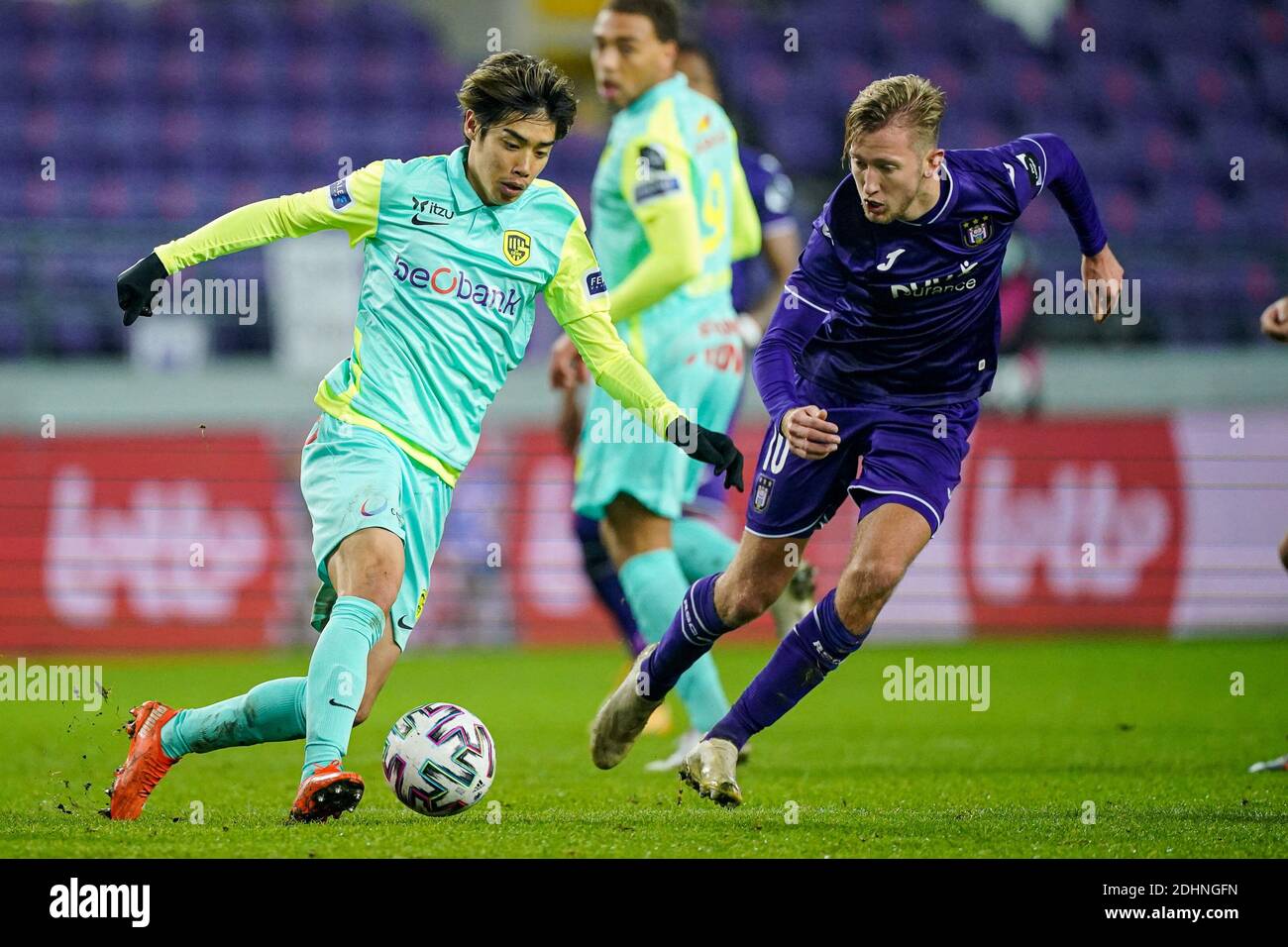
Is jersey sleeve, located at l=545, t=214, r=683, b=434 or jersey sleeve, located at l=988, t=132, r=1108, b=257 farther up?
jersey sleeve, located at l=988, t=132, r=1108, b=257

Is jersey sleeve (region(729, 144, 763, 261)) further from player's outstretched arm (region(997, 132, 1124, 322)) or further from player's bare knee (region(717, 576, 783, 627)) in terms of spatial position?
player's bare knee (region(717, 576, 783, 627))

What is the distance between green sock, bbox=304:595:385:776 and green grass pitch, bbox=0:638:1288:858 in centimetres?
25

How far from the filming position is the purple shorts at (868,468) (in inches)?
191

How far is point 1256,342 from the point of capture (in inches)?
531

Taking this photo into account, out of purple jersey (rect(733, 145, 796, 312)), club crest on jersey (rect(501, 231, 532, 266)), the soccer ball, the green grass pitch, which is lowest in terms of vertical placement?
the green grass pitch

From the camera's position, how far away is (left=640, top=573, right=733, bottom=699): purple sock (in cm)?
505

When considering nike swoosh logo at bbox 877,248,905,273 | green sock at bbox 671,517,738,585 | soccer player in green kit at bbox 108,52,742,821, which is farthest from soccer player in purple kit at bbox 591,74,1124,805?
green sock at bbox 671,517,738,585

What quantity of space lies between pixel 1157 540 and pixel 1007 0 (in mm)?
8627

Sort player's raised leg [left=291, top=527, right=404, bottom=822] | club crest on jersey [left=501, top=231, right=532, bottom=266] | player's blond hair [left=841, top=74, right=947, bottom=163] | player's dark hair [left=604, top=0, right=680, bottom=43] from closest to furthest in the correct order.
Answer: player's raised leg [left=291, top=527, right=404, bottom=822]
player's blond hair [left=841, top=74, right=947, bottom=163]
club crest on jersey [left=501, top=231, right=532, bottom=266]
player's dark hair [left=604, top=0, right=680, bottom=43]

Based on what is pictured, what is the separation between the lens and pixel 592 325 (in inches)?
196

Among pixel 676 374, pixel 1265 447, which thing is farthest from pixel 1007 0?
pixel 676 374

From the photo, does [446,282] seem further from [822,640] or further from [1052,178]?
[1052,178]

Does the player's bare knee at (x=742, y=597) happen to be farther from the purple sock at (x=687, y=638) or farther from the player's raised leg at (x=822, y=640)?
the player's raised leg at (x=822, y=640)
